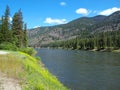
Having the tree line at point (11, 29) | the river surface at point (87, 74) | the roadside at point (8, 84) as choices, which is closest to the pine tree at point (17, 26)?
the tree line at point (11, 29)

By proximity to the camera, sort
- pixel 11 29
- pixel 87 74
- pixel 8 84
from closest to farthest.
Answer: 1. pixel 8 84
2. pixel 87 74
3. pixel 11 29

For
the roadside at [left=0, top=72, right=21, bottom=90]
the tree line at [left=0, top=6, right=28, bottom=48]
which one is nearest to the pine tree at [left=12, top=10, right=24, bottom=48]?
the tree line at [left=0, top=6, right=28, bottom=48]

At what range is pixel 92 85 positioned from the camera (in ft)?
110

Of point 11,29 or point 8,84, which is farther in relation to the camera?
point 11,29

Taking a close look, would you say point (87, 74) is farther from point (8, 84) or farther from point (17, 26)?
point (17, 26)

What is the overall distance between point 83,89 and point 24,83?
13.0 meters

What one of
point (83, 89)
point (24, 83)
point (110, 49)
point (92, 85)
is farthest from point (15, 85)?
point (110, 49)

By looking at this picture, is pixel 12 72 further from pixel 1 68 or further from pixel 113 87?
pixel 113 87

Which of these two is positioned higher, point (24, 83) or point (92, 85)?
point (24, 83)

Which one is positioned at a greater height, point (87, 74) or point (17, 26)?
point (17, 26)

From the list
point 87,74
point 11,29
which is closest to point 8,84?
point 87,74

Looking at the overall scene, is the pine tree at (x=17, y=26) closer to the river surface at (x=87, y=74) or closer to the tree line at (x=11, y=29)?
the tree line at (x=11, y=29)

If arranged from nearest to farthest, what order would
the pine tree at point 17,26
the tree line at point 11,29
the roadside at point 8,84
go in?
the roadside at point 8,84 < the tree line at point 11,29 < the pine tree at point 17,26

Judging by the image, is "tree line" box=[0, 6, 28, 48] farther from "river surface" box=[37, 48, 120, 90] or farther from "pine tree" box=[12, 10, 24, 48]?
"river surface" box=[37, 48, 120, 90]
